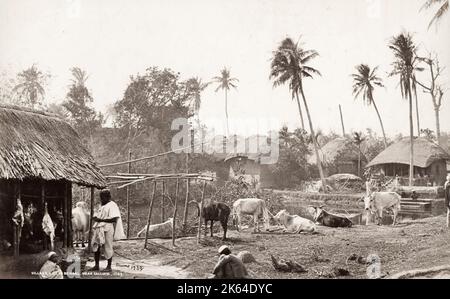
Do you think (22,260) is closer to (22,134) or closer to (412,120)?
(22,134)

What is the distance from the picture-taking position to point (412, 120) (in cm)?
949

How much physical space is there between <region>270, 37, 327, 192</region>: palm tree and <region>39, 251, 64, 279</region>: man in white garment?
17.5ft

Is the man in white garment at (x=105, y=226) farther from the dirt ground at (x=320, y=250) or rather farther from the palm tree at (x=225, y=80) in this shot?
the palm tree at (x=225, y=80)

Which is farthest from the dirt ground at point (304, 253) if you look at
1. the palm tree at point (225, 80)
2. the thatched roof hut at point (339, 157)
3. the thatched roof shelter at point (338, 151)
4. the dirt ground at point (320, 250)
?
the thatched roof shelter at point (338, 151)

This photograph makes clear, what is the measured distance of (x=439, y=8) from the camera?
8.34 m

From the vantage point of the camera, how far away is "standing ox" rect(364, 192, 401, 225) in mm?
11812

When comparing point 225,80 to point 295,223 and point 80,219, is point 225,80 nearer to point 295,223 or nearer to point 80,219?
point 295,223

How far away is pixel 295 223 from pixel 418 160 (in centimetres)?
629

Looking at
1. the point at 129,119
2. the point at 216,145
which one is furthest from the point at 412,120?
the point at 129,119

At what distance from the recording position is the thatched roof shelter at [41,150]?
7410mm

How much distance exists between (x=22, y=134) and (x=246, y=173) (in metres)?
7.82

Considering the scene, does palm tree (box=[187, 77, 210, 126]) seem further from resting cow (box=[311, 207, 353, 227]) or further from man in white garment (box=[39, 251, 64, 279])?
man in white garment (box=[39, 251, 64, 279])

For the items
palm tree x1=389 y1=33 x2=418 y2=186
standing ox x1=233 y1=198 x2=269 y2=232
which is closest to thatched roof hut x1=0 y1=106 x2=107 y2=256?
standing ox x1=233 y1=198 x2=269 y2=232

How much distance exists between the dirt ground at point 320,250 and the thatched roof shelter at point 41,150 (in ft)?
5.99
